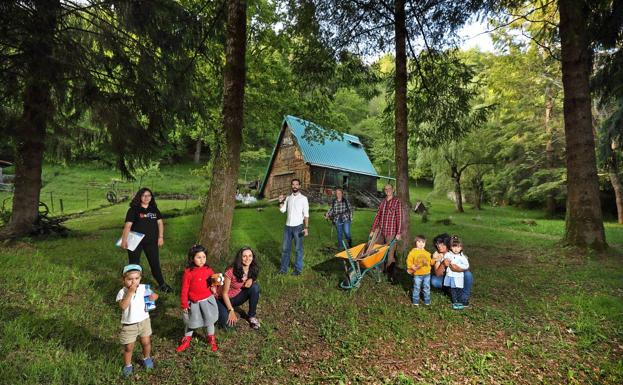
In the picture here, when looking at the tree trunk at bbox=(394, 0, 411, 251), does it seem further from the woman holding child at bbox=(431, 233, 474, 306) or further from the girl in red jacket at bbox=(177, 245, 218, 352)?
the girl in red jacket at bbox=(177, 245, 218, 352)

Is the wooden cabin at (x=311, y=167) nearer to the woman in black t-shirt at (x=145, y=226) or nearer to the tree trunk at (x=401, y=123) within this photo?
the tree trunk at (x=401, y=123)

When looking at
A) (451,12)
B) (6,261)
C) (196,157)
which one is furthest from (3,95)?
(196,157)

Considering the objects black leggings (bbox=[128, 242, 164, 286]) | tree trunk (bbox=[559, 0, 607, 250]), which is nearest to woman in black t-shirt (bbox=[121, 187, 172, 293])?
black leggings (bbox=[128, 242, 164, 286])

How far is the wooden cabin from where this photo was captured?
26.6 meters

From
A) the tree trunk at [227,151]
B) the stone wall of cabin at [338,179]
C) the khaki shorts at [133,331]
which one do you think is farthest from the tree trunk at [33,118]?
the stone wall of cabin at [338,179]

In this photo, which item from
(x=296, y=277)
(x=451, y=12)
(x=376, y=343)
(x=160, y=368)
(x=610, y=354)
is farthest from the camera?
(x=451, y=12)

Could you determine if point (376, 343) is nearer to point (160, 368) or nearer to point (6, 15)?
point (160, 368)

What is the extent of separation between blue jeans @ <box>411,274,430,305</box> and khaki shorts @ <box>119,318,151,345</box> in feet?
12.9

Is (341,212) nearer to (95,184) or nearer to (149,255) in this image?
(149,255)

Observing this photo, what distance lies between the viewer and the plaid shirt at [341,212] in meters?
9.41

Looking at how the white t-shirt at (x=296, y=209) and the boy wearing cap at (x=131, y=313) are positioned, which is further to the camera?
the white t-shirt at (x=296, y=209)

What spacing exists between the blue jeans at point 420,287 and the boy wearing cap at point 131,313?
3.91 meters

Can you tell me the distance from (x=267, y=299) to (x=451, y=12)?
8394 millimetres

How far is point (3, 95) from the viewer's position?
7.59 metres
